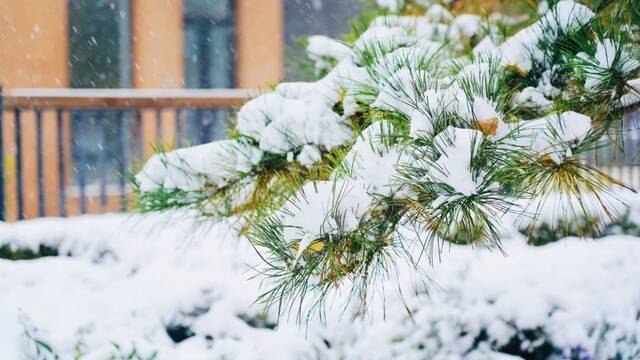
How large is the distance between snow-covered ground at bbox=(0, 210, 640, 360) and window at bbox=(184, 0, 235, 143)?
5.06 m

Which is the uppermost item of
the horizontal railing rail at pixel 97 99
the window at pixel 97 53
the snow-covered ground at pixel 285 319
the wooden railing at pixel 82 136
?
the window at pixel 97 53

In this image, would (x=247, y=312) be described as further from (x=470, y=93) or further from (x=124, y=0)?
(x=124, y=0)

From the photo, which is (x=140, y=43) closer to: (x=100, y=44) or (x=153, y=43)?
(x=153, y=43)

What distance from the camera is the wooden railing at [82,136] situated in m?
5.14

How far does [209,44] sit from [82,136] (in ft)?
7.23

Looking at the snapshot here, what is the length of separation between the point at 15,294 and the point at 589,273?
8.63ft

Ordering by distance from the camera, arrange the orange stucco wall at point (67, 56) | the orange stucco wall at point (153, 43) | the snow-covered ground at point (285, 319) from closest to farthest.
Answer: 1. the snow-covered ground at point (285, 319)
2. the orange stucco wall at point (67, 56)
3. the orange stucco wall at point (153, 43)

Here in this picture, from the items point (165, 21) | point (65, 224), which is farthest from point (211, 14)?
point (65, 224)

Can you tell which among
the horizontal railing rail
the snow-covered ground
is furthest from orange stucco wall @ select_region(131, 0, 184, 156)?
the snow-covered ground

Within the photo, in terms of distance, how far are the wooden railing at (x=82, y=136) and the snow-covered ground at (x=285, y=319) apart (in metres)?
0.67

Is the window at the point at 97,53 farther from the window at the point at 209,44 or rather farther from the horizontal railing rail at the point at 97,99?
the horizontal railing rail at the point at 97,99

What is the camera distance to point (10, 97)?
5.13 meters

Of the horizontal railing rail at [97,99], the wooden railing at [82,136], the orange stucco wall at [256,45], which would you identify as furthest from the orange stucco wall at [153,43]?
the horizontal railing rail at [97,99]

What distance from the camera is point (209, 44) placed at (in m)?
8.56
